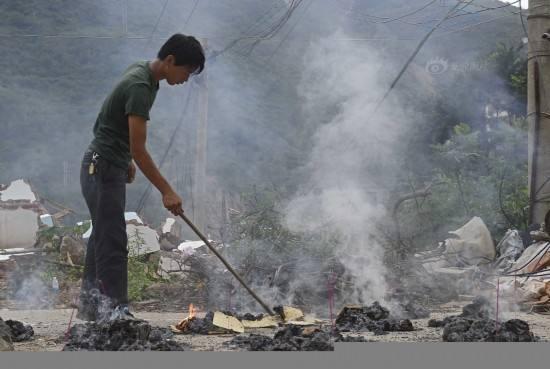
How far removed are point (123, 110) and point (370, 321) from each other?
7.13 feet

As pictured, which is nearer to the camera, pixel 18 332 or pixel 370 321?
pixel 18 332

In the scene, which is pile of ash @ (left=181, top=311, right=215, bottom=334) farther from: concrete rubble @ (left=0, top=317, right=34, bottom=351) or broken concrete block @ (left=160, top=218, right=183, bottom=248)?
broken concrete block @ (left=160, top=218, right=183, bottom=248)

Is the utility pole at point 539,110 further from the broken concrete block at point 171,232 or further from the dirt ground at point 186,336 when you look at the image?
the broken concrete block at point 171,232

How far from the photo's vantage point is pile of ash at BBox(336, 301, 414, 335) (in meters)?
4.81

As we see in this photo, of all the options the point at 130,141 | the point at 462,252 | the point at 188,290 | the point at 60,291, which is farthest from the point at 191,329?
the point at 462,252

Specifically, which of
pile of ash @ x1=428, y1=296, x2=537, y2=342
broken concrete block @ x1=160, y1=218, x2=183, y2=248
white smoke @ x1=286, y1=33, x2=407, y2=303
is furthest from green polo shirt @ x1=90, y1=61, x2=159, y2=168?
broken concrete block @ x1=160, y1=218, x2=183, y2=248

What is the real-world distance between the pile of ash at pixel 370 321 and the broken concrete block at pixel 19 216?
21.8ft

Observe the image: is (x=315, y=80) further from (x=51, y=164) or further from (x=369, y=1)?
(x=51, y=164)

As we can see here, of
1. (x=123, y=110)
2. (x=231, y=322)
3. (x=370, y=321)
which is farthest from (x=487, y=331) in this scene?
(x=123, y=110)

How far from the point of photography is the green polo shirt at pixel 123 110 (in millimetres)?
4273

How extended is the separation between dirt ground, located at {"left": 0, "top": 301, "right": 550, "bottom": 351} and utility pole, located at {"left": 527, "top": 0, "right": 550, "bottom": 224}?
235cm

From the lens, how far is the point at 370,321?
492cm

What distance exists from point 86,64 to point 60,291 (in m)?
10.7

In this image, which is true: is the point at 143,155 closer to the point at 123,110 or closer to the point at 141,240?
the point at 123,110
